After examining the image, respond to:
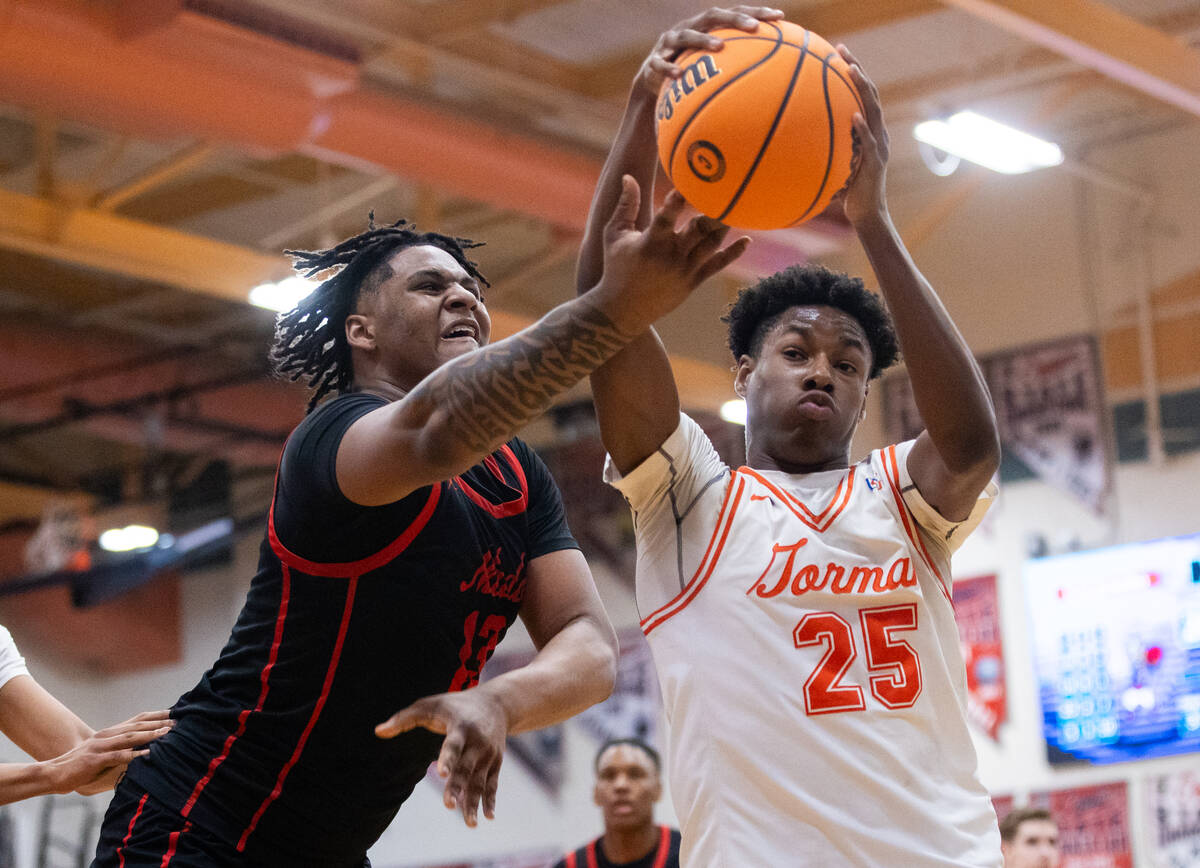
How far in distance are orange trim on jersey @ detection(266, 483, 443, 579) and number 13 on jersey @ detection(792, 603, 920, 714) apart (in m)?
0.93

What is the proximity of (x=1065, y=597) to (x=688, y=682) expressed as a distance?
9.48 meters

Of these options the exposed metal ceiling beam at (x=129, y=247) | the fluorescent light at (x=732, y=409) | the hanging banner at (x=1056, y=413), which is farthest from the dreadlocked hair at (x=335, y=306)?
the fluorescent light at (x=732, y=409)

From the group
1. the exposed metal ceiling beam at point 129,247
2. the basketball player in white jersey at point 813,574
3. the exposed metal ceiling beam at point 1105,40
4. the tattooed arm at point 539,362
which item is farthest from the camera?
the exposed metal ceiling beam at point 129,247

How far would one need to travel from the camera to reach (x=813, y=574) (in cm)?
368

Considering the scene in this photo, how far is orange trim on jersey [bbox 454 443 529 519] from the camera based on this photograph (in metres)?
3.49

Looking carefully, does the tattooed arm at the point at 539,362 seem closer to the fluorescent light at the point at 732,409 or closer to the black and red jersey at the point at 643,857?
the black and red jersey at the point at 643,857

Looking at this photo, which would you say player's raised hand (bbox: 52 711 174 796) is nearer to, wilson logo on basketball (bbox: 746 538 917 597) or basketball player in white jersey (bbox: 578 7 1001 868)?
basketball player in white jersey (bbox: 578 7 1001 868)

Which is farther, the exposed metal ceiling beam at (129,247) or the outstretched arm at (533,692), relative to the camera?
the exposed metal ceiling beam at (129,247)

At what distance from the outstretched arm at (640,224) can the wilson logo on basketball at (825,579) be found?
41 cm

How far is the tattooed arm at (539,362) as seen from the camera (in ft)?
9.21

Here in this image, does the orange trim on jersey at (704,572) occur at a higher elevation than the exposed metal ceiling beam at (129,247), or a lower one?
lower

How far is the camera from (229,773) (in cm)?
328

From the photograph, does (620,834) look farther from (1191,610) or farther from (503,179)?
(1191,610)

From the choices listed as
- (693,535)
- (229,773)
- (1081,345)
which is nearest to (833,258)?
(1081,345)
